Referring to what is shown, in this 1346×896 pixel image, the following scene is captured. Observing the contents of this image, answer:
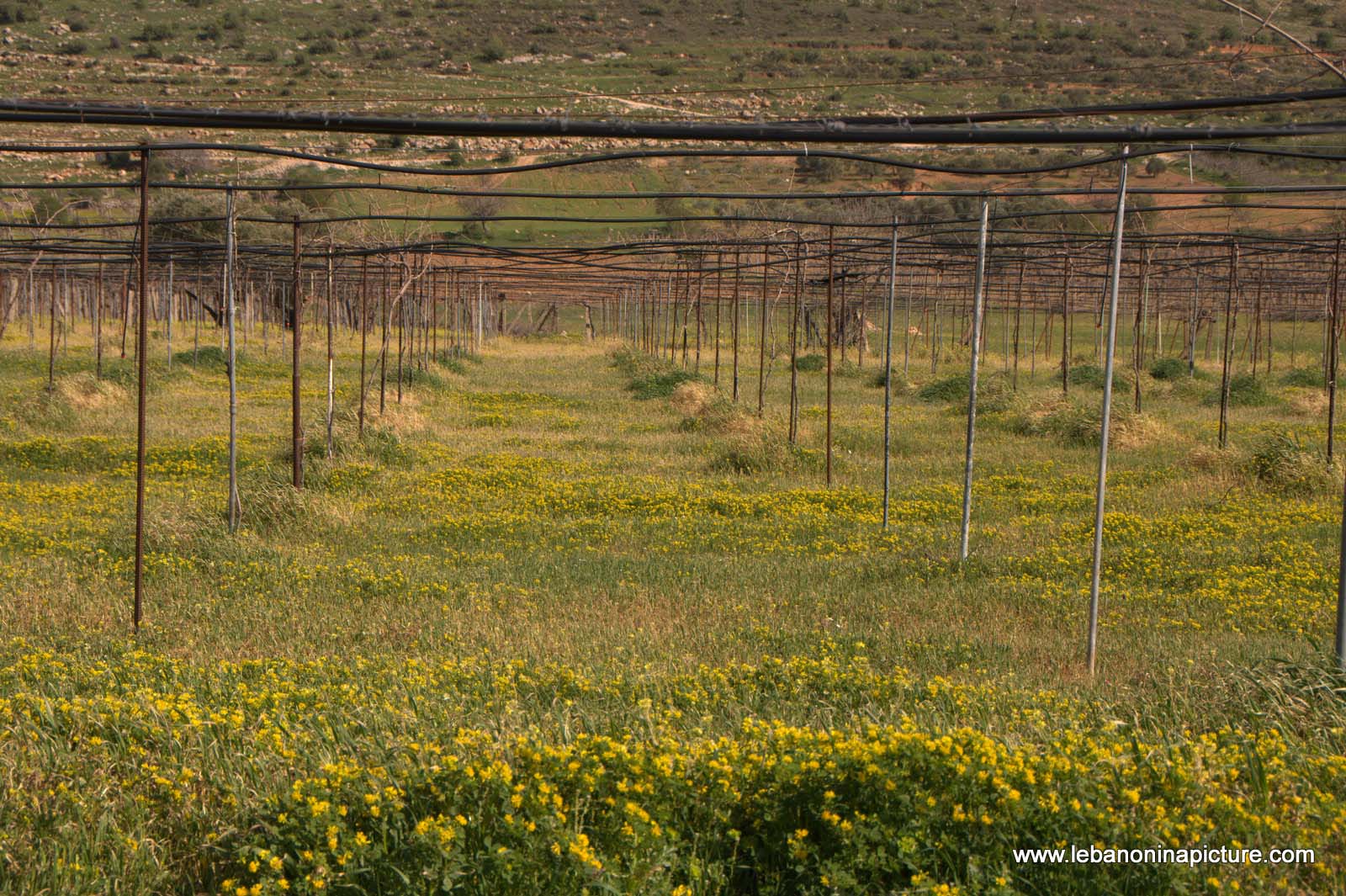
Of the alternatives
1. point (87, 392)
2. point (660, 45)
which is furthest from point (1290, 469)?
point (660, 45)

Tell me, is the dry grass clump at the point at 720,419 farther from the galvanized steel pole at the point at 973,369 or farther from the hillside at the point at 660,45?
the hillside at the point at 660,45

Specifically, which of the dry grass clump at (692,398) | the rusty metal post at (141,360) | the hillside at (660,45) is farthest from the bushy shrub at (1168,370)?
the rusty metal post at (141,360)

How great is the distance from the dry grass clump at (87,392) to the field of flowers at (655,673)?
4138 millimetres

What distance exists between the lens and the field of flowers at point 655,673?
3.90m

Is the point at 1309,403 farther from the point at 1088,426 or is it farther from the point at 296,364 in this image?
the point at 296,364

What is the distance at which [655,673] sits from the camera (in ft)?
20.0

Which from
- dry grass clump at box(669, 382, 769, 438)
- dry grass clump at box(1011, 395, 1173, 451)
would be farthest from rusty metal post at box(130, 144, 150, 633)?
dry grass clump at box(1011, 395, 1173, 451)

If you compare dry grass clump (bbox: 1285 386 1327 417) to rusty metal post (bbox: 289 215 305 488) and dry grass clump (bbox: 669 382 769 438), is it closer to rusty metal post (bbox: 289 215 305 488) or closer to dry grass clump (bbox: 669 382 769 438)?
dry grass clump (bbox: 669 382 769 438)

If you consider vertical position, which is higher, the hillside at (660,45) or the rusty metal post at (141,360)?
the hillside at (660,45)

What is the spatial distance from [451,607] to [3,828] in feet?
13.5

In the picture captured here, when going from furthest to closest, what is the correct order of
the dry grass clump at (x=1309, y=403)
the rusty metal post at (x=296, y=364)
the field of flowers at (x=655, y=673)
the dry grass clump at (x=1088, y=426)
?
the dry grass clump at (x=1309, y=403)
the dry grass clump at (x=1088, y=426)
the rusty metal post at (x=296, y=364)
the field of flowers at (x=655, y=673)

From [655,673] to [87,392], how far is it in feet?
59.2

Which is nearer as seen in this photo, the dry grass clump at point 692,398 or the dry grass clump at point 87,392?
the dry grass clump at point 87,392

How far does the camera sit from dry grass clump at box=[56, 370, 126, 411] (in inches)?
769
